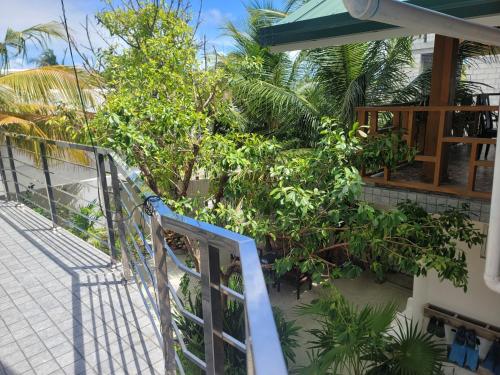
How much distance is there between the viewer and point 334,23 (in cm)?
328

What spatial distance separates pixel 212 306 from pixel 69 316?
1.84 m

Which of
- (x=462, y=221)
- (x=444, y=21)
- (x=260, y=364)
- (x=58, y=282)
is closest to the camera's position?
(x=260, y=364)

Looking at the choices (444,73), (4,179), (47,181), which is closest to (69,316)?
(47,181)

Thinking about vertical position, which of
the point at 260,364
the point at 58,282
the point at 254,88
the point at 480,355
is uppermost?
the point at 254,88

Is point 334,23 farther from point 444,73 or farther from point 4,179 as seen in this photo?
point 4,179

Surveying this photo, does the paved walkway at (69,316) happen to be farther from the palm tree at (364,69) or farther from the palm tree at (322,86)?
the palm tree at (364,69)

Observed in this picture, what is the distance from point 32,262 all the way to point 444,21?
3812 mm

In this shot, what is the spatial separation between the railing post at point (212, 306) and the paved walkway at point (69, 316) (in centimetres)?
90

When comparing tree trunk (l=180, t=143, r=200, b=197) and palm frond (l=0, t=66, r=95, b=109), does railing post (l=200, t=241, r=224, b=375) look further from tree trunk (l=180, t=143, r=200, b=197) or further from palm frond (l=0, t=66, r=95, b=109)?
palm frond (l=0, t=66, r=95, b=109)

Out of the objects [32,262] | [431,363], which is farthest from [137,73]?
[431,363]

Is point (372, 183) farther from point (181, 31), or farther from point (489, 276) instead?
point (181, 31)

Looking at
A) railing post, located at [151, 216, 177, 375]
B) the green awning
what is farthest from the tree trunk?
railing post, located at [151, 216, 177, 375]

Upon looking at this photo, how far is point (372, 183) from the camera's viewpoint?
442 cm

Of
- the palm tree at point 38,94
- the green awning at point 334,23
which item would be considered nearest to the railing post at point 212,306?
the green awning at point 334,23
